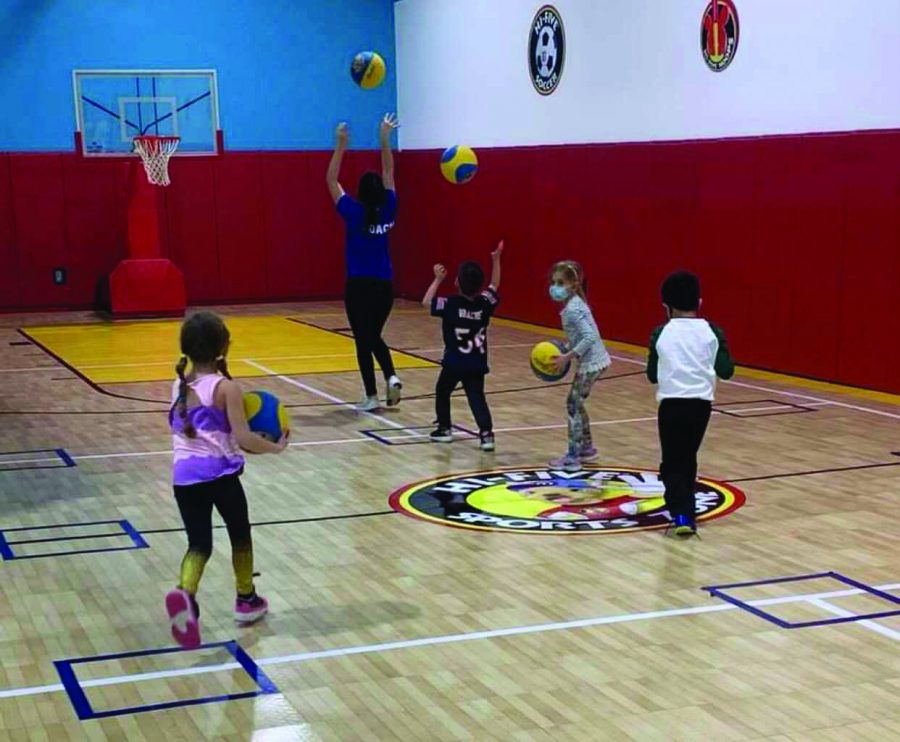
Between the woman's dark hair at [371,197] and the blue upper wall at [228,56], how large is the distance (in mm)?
10419

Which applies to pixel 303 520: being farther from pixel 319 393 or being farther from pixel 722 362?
pixel 319 393

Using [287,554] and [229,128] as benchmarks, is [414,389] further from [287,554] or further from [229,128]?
[229,128]

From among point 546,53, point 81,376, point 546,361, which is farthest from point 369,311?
point 546,53

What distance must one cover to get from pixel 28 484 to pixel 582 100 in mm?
9578

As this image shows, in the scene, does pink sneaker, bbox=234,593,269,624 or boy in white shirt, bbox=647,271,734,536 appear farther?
boy in white shirt, bbox=647,271,734,536

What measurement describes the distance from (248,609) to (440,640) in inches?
33.6

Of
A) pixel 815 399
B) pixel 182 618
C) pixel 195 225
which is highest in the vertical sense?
pixel 195 225

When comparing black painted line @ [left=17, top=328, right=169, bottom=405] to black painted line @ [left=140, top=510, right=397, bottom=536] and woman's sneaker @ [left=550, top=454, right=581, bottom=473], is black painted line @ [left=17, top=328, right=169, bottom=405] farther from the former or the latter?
black painted line @ [left=140, top=510, right=397, bottom=536]

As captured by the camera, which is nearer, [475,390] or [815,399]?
[475,390]

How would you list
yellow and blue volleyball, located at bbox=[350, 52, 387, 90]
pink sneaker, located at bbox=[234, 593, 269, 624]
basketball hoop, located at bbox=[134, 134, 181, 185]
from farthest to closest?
basketball hoop, located at bbox=[134, 134, 181, 185]
yellow and blue volleyball, located at bbox=[350, 52, 387, 90]
pink sneaker, located at bbox=[234, 593, 269, 624]

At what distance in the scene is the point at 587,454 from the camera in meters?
8.73

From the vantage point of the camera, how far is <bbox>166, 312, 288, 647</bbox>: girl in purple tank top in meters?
5.20

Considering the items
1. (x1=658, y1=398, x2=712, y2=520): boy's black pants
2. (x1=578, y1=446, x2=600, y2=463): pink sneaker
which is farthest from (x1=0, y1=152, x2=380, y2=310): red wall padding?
(x1=658, y1=398, x2=712, y2=520): boy's black pants

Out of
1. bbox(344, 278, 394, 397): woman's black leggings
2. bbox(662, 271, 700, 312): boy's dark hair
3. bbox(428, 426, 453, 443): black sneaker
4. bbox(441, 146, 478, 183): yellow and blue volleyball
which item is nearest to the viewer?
bbox(662, 271, 700, 312): boy's dark hair
